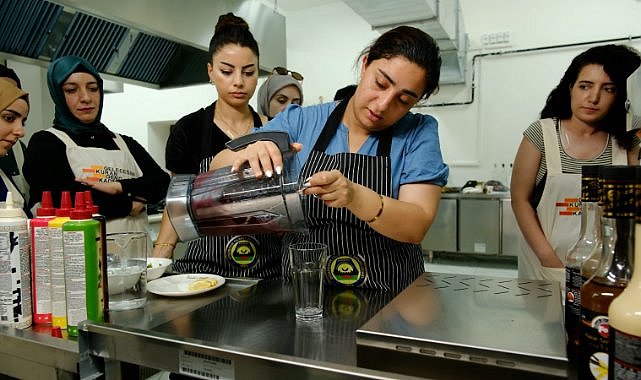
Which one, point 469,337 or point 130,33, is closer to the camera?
point 469,337

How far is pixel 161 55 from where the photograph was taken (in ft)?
8.38

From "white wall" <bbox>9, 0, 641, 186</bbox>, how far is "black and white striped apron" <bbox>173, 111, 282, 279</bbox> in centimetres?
407

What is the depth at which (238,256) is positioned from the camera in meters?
1.33

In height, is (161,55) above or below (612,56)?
above

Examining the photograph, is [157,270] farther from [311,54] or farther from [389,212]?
[311,54]

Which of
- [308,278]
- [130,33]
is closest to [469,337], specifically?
[308,278]

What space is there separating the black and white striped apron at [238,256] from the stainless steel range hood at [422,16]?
2476 mm

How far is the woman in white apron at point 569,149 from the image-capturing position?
1.69m

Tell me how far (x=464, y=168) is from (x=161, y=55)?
384 cm

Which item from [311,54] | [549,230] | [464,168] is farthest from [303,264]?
[311,54]

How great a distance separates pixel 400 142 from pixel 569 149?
924 mm

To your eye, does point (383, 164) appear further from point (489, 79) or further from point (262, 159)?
point (489, 79)

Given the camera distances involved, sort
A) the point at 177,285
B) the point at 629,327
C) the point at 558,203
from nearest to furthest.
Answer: the point at 629,327, the point at 177,285, the point at 558,203

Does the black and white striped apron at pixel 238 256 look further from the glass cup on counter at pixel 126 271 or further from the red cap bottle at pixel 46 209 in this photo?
the red cap bottle at pixel 46 209
